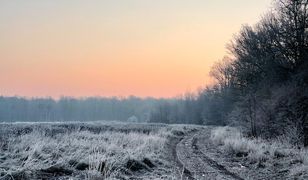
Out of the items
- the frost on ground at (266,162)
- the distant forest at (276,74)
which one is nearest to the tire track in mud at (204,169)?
the frost on ground at (266,162)

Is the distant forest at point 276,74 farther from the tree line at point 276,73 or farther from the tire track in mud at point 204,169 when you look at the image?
the tire track in mud at point 204,169

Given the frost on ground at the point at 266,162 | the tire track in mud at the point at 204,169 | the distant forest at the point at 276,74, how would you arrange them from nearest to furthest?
1. the frost on ground at the point at 266,162
2. the tire track in mud at the point at 204,169
3. the distant forest at the point at 276,74

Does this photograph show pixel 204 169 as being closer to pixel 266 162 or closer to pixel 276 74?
pixel 266 162

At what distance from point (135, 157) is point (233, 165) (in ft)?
16.7

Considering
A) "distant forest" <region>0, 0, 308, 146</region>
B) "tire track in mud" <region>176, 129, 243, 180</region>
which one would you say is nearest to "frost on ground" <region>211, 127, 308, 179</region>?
"tire track in mud" <region>176, 129, 243, 180</region>

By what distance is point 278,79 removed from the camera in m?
39.9

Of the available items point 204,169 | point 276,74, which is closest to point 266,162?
point 204,169

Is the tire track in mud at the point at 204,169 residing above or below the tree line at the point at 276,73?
below

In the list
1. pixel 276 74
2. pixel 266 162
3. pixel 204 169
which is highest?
pixel 276 74

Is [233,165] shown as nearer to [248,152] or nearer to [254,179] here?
[248,152]

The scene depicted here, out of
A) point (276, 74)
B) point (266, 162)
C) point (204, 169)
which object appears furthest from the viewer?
point (276, 74)

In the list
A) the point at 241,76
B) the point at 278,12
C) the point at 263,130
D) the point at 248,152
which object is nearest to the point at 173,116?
the point at 241,76

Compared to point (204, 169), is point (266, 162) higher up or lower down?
higher up

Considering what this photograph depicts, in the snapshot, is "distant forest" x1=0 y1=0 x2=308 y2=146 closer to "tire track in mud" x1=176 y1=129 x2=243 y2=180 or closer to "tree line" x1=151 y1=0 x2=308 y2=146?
"tree line" x1=151 y1=0 x2=308 y2=146
